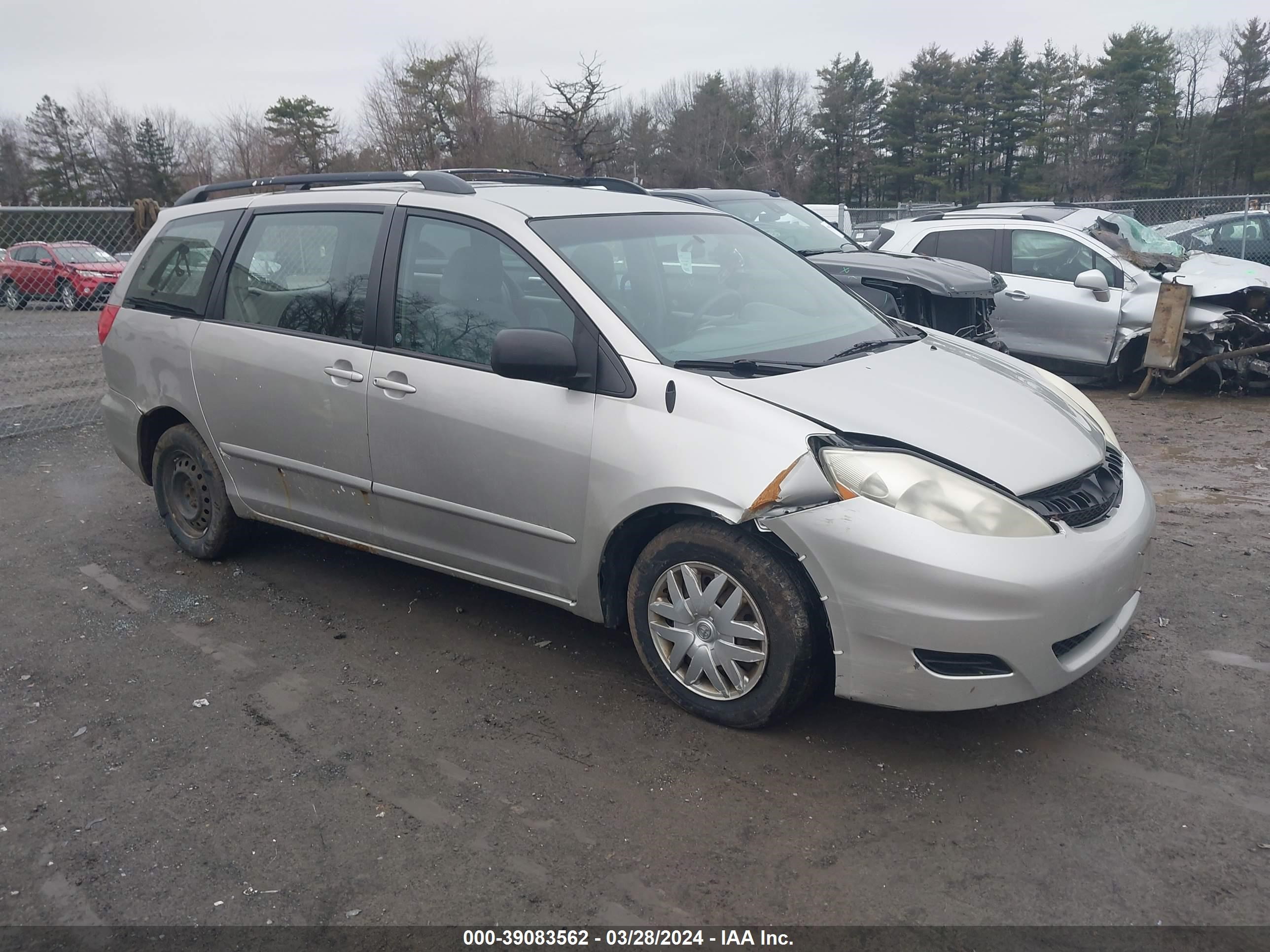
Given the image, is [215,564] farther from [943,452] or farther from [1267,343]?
[1267,343]

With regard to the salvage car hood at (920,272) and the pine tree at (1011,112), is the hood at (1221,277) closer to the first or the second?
the salvage car hood at (920,272)

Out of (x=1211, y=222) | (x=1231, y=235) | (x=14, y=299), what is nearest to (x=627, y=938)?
(x=1231, y=235)

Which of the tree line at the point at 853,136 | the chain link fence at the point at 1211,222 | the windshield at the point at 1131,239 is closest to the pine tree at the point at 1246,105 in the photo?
the tree line at the point at 853,136

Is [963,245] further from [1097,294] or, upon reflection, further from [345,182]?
[345,182]

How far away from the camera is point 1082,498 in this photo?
326cm

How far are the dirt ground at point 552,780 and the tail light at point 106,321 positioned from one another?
59.3 inches

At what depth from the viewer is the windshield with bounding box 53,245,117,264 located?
14844mm

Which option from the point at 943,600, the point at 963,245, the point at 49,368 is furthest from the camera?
the point at 49,368

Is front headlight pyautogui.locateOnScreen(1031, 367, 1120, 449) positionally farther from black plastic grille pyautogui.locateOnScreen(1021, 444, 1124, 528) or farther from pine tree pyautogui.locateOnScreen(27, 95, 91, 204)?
pine tree pyautogui.locateOnScreen(27, 95, 91, 204)

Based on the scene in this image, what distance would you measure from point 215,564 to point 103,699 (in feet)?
4.80

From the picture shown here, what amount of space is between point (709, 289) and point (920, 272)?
12.6 feet

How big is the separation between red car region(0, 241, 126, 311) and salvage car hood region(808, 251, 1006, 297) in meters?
10.5

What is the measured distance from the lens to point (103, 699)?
383 cm

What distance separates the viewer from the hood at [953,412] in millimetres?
3186
